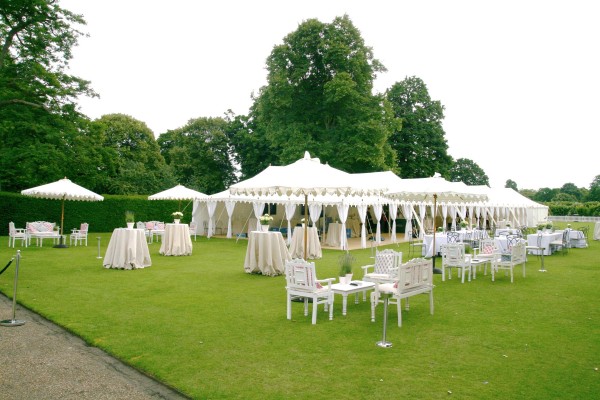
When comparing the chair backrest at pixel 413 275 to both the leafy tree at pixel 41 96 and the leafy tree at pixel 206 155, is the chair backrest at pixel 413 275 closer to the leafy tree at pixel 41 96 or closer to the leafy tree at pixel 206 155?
the leafy tree at pixel 41 96

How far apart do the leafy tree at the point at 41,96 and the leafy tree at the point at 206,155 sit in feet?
56.5

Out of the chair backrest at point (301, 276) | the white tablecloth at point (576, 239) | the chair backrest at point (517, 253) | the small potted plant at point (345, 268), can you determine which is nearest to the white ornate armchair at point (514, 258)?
the chair backrest at point (517, 253)

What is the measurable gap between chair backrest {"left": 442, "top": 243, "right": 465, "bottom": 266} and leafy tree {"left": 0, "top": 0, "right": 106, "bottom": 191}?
14.4 metres

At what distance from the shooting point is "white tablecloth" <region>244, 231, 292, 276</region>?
35.3 ft

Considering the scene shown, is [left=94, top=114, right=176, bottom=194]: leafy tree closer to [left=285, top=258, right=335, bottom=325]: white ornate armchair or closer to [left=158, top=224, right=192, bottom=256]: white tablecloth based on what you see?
[left=158, top=224, right=192, bottom=256]: white tablecloth

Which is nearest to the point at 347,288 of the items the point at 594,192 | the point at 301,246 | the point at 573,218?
the point at 301,246

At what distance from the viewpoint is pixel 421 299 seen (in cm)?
805

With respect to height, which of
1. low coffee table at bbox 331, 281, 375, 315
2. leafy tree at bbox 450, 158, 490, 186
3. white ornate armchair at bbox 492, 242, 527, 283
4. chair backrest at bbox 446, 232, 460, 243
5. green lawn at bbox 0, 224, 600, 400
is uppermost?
leafy tree at bbox 450, 158, 490, 186

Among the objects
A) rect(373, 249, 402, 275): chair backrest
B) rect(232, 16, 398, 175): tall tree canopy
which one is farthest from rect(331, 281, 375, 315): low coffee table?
rect(232, 16, 398, 175): tall tree canopy

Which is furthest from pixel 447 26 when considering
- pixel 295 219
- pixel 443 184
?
pixel 295 219

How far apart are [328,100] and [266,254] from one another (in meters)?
15.7

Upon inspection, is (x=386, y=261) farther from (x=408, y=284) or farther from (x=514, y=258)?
(x=514, y=258)

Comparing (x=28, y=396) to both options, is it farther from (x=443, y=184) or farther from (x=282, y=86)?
(x=282, y=86)

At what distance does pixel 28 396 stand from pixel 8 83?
16.9 m
